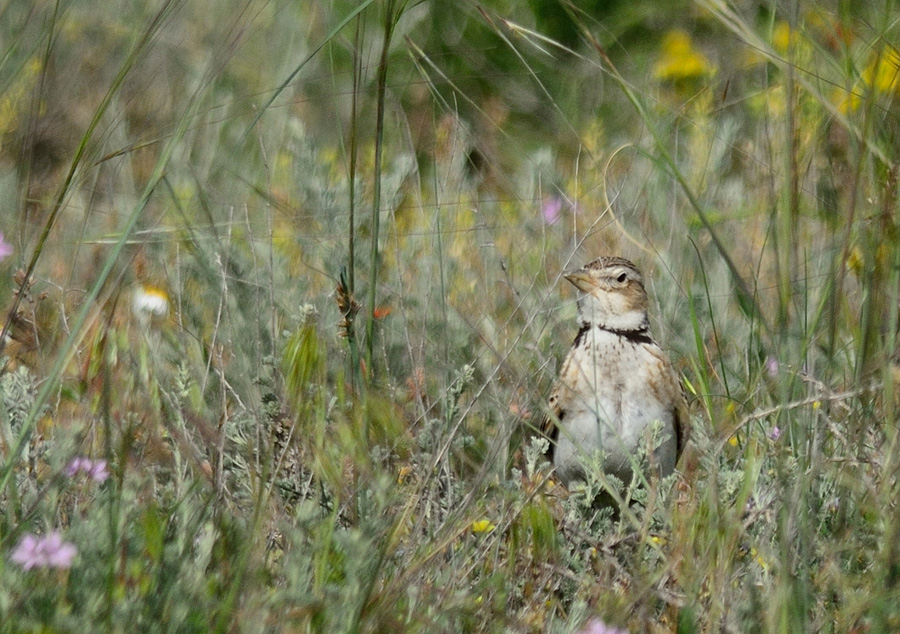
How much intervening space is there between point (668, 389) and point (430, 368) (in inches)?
30.6

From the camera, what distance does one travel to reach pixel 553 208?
15.7 ft

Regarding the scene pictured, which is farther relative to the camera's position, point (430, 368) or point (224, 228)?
point (224, 228)

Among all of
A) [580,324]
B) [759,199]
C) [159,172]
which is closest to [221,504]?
[159,172]

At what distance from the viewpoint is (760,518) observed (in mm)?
2854

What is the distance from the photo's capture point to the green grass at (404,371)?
2.21 meters

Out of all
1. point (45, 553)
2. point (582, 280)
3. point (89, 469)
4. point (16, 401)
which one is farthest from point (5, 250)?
point (582, 280)

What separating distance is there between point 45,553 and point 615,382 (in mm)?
2217

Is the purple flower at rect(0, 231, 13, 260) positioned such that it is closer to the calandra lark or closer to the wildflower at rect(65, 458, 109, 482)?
the wildflower at rect(65, 458, 109, 482)

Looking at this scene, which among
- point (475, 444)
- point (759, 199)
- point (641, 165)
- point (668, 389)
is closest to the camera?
point (475, 444)

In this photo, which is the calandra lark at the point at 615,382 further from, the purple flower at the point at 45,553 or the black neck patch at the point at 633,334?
the purple flower at the point at 45,553

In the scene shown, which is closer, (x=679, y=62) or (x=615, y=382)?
(x=615, y=382)

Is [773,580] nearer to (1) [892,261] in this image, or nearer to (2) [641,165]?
(1) [892,261]

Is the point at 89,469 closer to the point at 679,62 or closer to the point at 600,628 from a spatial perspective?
the point at 600,628

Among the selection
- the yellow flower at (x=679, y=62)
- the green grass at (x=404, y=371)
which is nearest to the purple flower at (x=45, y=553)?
the green grass at (x=404, y=371)
